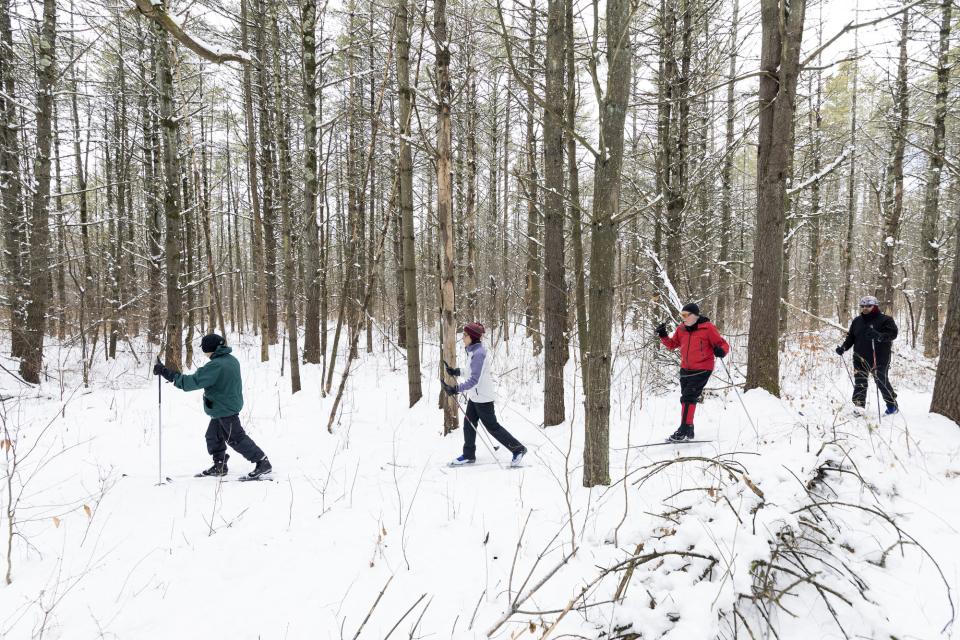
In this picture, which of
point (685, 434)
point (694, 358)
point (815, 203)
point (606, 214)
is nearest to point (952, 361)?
point (694, 358)

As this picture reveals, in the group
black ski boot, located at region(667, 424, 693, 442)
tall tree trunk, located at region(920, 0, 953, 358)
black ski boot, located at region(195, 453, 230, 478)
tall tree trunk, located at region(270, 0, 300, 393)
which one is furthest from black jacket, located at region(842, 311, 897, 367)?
tall tree trunk, located at region(270, 0, 300, 393)

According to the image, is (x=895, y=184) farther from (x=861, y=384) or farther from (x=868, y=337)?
Result: (x=861, y=384)

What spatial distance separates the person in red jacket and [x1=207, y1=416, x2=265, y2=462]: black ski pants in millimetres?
4754

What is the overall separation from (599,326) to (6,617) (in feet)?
12.7

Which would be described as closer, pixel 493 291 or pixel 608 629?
pixel 608 629

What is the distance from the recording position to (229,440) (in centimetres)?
476

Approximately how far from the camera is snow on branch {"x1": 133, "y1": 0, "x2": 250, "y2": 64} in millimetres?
1679

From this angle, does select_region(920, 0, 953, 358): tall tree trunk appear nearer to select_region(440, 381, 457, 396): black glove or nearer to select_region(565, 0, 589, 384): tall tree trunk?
select_region(565, 0, 589, 384): tall tree trunk

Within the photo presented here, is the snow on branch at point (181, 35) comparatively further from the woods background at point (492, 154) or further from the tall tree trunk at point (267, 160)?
the tall tree trunk at point (267, 160)

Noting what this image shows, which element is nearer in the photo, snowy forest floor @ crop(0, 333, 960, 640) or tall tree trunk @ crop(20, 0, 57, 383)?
snowy forest floor @ crop(0, 333, 960, 640)

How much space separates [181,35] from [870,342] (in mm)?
8442

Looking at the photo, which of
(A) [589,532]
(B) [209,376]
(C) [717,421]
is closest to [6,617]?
(B) [209,376]

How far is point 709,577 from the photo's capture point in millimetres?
2117

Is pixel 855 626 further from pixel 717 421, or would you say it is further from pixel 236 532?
pixel 717 421
